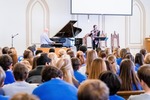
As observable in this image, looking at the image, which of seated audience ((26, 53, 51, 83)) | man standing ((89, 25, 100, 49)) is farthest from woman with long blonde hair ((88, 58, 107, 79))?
man standing ((89, 25, 100, 49))

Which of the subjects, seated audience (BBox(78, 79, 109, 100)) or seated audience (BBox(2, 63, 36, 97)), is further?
seated audience (BBox(2, 63, 36, 97))

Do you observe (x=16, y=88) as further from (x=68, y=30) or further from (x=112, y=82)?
(x=68, y=30)

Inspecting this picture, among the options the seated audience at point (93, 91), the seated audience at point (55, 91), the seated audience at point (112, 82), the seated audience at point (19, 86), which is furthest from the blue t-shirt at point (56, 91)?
the seated audience at point (93, 91)

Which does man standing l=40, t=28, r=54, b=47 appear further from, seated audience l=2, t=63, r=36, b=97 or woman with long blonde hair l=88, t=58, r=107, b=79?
seated audience l=2, t=63, r=36, b=97

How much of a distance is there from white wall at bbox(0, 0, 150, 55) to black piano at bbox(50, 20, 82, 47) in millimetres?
1018

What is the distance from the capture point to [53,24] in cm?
1354

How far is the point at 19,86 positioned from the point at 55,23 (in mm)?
10393

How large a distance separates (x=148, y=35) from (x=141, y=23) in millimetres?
611

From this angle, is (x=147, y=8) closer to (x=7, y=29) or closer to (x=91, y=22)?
(x=91, y=22)

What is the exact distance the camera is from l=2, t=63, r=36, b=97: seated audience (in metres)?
3.23

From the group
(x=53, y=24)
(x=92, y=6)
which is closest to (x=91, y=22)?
(x=92, y=6)

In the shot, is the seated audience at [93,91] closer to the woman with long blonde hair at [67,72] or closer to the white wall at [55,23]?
the woman with long blonde hair at [67,72]

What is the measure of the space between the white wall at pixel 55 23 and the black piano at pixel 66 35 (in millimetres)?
1018

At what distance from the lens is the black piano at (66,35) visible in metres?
11.9
